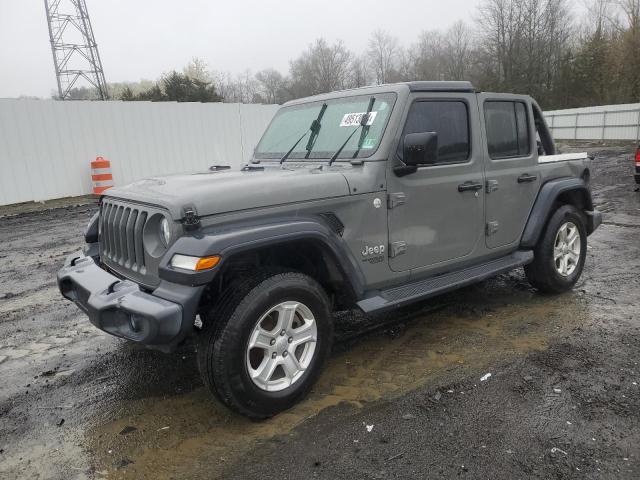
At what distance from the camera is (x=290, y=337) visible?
3090 mm

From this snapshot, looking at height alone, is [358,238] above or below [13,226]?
above

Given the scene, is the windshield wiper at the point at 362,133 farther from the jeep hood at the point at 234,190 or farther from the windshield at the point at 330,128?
the jeep hood at the point at 234,190

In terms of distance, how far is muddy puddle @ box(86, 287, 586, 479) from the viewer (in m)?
2.76

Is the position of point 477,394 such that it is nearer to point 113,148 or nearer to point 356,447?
point 356,447

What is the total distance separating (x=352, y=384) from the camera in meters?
3.45

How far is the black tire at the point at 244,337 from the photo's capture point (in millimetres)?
2771

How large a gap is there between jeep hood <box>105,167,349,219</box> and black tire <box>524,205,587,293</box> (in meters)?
2.45

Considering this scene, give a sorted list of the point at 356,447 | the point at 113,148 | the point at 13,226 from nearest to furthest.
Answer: the point at 356,447, the point at 13,226, the point at 113,148

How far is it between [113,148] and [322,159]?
39.5 ft

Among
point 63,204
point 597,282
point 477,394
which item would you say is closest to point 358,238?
point 477,394

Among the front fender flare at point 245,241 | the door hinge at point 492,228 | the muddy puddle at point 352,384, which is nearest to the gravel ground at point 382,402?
the muddy puddle at point 352,384

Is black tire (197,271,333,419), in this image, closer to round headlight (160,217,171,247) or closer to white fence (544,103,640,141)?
round headlight (160,217,171,247)

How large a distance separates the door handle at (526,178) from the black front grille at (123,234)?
3.24 metres

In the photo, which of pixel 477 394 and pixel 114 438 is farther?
pixel 477 394
